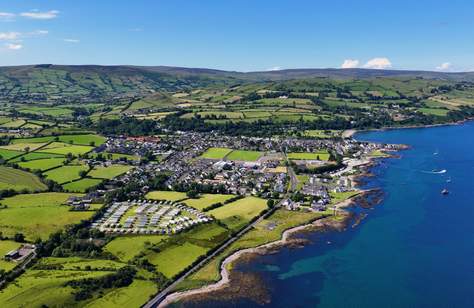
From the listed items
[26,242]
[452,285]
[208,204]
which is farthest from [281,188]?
[26,242]

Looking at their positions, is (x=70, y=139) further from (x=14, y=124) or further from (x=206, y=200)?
(x=206, y=200)

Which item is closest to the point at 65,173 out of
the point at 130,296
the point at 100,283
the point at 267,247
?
the point at 100,283

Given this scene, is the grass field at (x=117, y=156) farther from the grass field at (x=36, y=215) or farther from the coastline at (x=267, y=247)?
the coastline at (x=267, y=247)

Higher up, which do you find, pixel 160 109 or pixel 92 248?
pixel 160 109

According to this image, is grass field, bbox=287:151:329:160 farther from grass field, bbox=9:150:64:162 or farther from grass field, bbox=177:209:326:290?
grass field, bbox=9:150:64:162

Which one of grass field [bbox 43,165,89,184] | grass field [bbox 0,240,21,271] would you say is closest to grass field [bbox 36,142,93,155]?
grass field [bbox 43,165,89,184]

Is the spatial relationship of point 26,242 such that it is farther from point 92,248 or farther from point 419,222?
point 419,222
